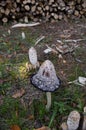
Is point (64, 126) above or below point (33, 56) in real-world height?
below

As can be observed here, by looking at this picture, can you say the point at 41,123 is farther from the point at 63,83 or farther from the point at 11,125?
the point at 63,83

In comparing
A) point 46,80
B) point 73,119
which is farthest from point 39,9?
point 73,119

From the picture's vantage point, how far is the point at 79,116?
283 cm

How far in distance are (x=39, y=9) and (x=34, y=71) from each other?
1127 mm

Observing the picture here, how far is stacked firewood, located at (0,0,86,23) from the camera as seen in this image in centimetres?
421

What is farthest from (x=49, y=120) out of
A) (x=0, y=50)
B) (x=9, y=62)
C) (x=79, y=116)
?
(x=0, y=50)

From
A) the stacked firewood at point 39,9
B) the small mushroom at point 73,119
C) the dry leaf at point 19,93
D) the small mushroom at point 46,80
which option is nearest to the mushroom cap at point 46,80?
the small mushroom at point 46,80

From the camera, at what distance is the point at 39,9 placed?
14.0 feet

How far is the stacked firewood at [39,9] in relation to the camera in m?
4.21

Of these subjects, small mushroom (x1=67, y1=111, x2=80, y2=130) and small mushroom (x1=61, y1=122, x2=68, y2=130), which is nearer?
small mushroom (x1=67, y1=111, x2=80, y2=130)

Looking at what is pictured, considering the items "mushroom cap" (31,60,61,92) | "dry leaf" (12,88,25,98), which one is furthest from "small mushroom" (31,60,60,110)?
"dry leaf" (12,88,25,98)

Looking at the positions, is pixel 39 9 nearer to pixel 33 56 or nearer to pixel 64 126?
pixel 33 56

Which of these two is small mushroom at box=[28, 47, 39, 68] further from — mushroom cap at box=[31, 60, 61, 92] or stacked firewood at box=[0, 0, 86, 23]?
stacked firewood at box=[0, 0, 86, 23]

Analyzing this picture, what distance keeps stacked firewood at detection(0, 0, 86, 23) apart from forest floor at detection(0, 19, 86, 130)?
0.58 ft
